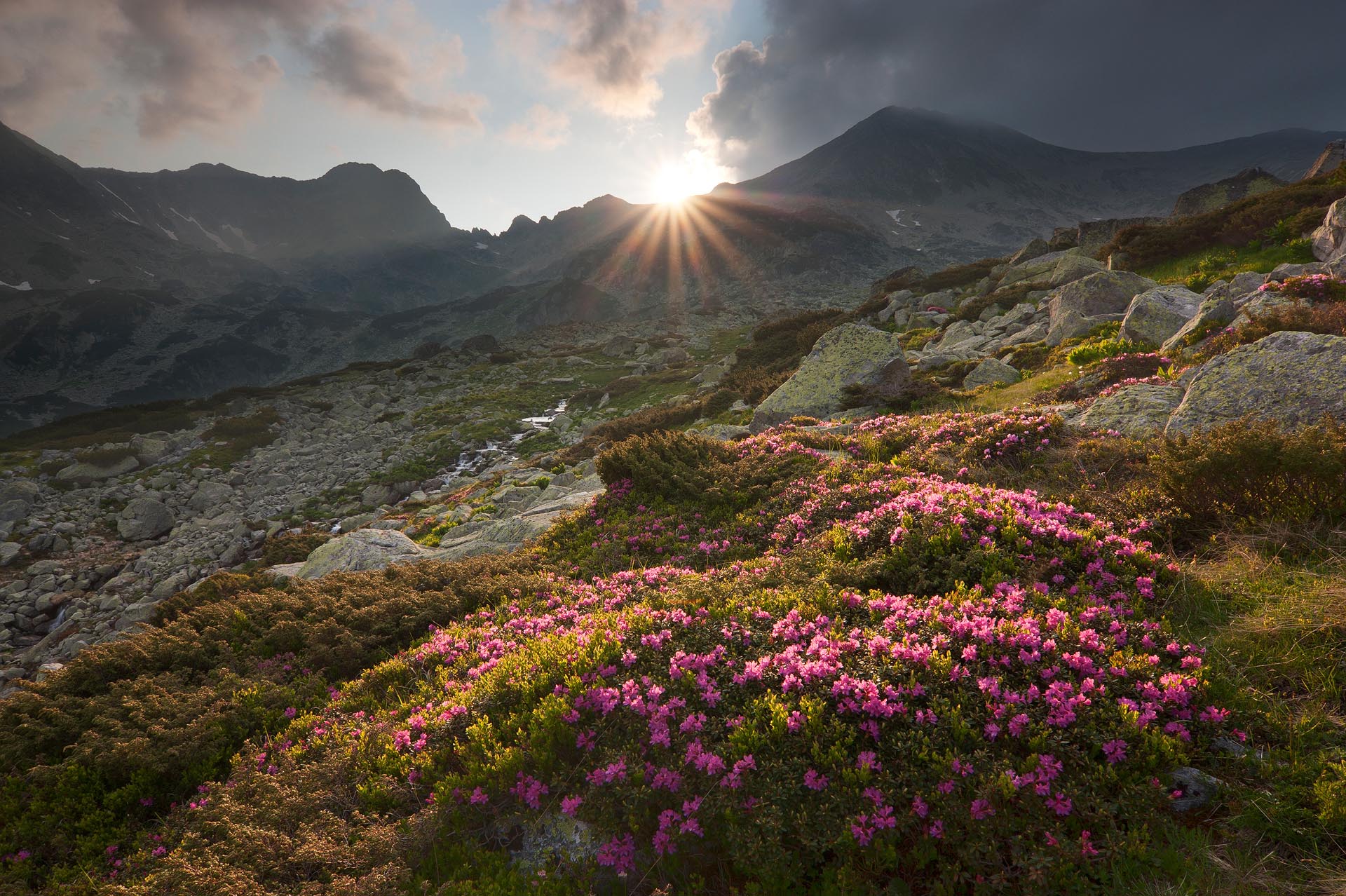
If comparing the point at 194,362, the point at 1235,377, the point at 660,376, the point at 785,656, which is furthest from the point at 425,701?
the point at 194,362

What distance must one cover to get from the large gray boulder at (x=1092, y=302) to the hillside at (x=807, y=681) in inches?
184

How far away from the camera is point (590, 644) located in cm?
610

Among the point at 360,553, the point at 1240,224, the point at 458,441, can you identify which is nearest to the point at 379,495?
the point at 458,441

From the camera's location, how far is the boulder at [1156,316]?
15.5m

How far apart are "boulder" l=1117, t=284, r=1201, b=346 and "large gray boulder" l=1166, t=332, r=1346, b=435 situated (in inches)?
303

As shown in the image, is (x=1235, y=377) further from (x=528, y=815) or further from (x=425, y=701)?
(x=425, y=701)

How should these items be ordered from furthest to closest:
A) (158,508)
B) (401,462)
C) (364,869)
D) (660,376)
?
(660,376), (401,462), (158,508), (364,869)

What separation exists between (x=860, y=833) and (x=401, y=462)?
108 feet

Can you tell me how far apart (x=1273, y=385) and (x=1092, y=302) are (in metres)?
13.7

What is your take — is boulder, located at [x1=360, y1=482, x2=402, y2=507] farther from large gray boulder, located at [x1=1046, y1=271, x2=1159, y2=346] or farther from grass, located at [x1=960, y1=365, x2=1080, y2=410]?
large gray boulder, located at [x1=1046, y1=271, x2=1159, y2=346]

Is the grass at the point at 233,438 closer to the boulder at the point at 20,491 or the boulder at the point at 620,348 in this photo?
the boulder at the point at 20,491

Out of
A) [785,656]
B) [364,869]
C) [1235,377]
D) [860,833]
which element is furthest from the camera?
[1235,377]

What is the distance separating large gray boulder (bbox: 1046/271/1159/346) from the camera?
18828mm

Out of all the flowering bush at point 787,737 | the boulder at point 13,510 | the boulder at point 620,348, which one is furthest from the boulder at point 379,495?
the boulder at point 620,348
